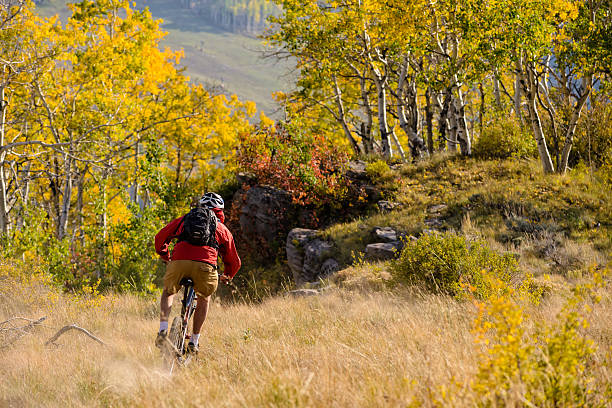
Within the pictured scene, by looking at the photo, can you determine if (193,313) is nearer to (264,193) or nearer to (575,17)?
(264,193)

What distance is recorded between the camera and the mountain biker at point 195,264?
15.4ft

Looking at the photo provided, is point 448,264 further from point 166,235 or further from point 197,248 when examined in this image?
point 166,235

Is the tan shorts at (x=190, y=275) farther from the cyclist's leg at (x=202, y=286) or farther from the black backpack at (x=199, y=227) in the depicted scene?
the black backpack at (x=199, y=227)

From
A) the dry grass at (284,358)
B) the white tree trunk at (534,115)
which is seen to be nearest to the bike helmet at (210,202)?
the dry grass at (284,358)

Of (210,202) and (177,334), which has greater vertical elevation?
(210,202)

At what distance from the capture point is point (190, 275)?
4.71m

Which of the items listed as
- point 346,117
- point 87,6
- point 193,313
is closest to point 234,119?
point 346,117

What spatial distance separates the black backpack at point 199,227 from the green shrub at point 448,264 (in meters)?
3.36

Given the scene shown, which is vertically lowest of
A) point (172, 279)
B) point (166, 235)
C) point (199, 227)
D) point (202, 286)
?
point (202, 286)

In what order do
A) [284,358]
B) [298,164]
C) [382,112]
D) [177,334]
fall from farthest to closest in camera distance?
[382,112] → [298,164] → [177,334] → [284,358]

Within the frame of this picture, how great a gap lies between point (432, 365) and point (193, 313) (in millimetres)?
3128

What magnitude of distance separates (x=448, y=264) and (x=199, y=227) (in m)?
4.21

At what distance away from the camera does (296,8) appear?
1545 centimetres

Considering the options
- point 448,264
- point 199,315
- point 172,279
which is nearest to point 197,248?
point 172,279
